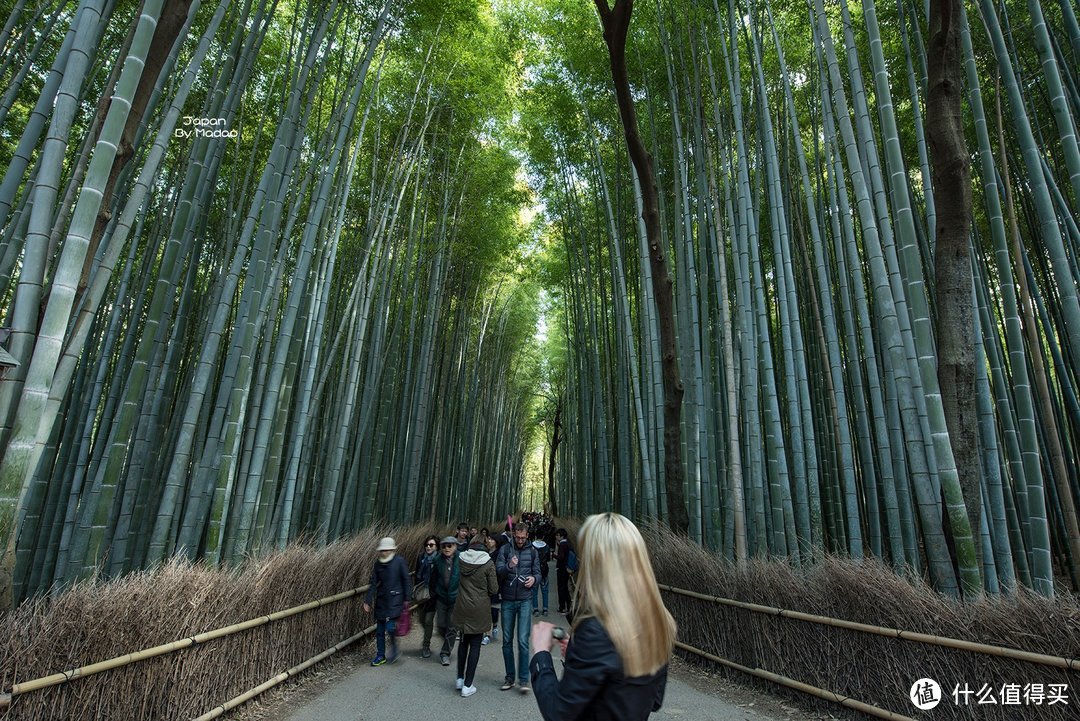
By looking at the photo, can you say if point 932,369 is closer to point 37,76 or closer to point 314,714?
point 314,714

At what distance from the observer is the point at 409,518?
21.7ft

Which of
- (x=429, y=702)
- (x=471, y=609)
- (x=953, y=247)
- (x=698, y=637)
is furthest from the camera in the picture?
(x=698, y=637)

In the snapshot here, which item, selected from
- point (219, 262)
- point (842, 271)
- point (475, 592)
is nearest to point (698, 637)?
point (475, 592)

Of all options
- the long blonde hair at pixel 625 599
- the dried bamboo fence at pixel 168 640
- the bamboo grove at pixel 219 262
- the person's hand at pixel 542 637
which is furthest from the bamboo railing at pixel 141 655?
the long blonde hair at pixel 625 599

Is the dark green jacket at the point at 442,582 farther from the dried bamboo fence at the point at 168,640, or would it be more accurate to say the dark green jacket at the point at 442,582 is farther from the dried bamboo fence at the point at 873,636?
the dried bamboo fence at the point at 873,636

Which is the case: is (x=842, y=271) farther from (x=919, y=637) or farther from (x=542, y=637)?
(x=542, y=637)

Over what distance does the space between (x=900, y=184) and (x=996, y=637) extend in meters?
1.95

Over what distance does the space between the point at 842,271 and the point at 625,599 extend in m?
3.82

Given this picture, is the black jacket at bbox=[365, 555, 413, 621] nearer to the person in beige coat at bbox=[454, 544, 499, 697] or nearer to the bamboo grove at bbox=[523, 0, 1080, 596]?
the person in beige coat at bbox=[454, 544, 499, 697]

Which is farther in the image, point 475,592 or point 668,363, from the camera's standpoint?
point 668,363

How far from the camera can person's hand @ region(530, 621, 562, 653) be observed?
1056 mm

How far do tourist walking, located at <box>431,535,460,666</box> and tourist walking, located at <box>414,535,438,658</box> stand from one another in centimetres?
7

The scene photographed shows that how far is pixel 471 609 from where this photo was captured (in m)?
3.13

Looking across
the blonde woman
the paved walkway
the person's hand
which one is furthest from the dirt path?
the blonde woman
